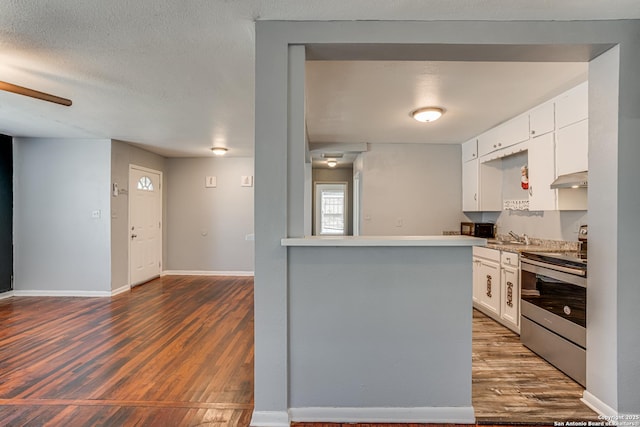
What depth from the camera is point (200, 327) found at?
3.57 meters

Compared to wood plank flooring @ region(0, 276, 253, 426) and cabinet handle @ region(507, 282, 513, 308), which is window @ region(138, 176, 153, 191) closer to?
wood plank flooring @ region(0, 276, 253, 426)

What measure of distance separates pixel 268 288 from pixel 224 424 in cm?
84

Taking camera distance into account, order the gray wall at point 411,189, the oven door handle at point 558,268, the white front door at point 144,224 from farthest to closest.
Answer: the white front door at point 144,224 < the gray wall at point 411,189 < the oven door handle at point 558,268

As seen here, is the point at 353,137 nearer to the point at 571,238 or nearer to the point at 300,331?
the point at 571,238

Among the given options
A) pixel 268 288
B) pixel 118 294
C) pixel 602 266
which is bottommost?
pixel 118 294

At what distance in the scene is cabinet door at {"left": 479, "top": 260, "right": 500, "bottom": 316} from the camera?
3.54 meters

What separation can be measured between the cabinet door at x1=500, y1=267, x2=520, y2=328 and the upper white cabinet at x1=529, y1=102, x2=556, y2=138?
54.5 inches

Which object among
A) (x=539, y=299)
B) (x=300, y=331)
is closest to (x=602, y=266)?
(x=539, y=299)

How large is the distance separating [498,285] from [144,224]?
218 inches

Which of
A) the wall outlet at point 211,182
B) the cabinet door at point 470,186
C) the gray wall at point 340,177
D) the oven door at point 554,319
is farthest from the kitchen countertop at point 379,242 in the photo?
the gray wall at point 340,177

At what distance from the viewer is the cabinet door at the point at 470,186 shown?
184 inches

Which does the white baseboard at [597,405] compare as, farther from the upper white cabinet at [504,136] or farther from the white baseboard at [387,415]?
the upper white cabinet at [504,136]

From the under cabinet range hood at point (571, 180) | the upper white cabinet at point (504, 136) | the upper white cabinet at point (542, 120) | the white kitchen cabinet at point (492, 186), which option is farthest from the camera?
the white kitchen cabinet at point (492, 186)

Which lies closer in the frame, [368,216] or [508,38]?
[508,38]
